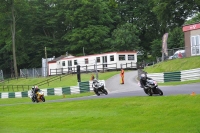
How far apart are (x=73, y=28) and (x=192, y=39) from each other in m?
43.8

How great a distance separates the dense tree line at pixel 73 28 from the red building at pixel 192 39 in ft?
84.4

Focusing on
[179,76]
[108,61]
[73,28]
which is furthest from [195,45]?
[73,28]

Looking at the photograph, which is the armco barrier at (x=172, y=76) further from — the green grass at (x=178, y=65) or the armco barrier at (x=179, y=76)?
the green grass at (x=178, y=65)

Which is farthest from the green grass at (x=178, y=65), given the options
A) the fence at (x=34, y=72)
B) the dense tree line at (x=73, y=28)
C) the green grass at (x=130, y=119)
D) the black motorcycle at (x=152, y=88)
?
the fence at (x=34, y=72)

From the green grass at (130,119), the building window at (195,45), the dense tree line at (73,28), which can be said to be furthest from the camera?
the dense tree line at (73,28)

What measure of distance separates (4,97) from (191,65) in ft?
78.6

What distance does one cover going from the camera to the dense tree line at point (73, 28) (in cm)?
7419

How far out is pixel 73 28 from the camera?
8325 centimetres

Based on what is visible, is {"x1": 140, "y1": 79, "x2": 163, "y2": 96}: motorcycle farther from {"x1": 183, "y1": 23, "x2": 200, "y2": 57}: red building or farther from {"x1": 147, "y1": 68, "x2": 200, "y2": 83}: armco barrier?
{"x1": 183, "y1": 23, "x2": 200, "y2": 57}: red building

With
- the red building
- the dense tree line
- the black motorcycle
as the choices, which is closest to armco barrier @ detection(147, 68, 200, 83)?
the red building

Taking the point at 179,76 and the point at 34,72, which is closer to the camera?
the point at 179,76

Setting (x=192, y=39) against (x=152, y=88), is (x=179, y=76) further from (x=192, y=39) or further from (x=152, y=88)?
(x=152, y=88)

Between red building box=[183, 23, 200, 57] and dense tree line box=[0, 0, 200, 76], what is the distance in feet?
84.4

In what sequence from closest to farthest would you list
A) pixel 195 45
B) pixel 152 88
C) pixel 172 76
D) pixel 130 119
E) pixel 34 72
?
1. pixel 130 119
2. pixel 152 88
3. pixel 172 76
4. pixel 195 45
5. pixel 34 72
